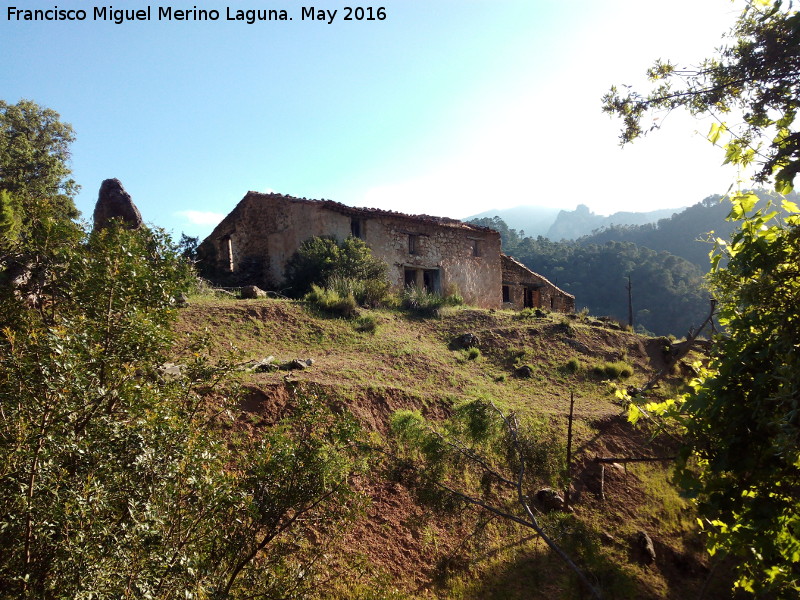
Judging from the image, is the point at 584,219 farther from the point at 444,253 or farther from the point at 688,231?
A: the point at 444,253

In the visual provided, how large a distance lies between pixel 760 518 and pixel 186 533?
3.98 m

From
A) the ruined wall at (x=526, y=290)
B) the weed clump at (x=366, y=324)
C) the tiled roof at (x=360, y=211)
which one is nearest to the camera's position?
the weed clump at (x=366, y=324)

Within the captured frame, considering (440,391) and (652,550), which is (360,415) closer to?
(440,391)

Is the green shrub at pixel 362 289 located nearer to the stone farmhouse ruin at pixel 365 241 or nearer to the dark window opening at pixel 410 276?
the stone farmhouse ruin at pixel 365 241

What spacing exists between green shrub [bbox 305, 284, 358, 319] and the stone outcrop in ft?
20.4

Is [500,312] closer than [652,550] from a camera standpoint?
No

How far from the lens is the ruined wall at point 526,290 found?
85.7 ft

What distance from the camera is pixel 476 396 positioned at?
11992 millimetres

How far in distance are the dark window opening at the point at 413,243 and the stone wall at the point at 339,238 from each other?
4 cm

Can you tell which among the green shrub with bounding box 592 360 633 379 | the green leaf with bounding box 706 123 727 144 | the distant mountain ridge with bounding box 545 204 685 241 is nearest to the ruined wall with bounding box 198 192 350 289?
the green shrub with bounding box 592 360 633 379

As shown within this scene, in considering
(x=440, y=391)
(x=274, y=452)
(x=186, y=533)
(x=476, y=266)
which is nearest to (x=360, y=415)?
(x=440, y=391)

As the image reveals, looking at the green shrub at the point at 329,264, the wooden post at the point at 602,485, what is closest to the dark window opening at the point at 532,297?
the green shrub at the point at 329,264

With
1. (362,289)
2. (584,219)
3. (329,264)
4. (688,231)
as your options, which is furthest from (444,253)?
(584,219)

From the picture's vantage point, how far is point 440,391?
40.5 ft
